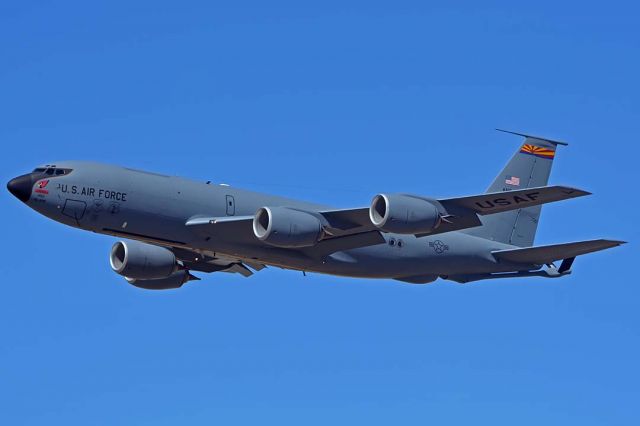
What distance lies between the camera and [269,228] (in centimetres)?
4950

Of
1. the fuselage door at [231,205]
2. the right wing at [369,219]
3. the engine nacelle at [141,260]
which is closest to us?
the right wing at [369,219]

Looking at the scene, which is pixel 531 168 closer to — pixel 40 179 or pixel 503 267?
pixel 503 267

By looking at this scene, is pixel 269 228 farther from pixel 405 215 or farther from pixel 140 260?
pixel 140 260

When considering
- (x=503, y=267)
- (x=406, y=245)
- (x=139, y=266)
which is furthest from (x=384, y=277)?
(x=139, y=266)

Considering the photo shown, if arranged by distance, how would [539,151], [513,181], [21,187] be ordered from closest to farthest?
[21,187]
[513,181]
[539,151]

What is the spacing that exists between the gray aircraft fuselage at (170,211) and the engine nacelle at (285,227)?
1.34m

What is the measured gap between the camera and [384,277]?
183 ft

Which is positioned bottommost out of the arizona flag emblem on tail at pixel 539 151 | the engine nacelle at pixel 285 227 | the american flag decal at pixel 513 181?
the engine nacelle at pixel 285 227

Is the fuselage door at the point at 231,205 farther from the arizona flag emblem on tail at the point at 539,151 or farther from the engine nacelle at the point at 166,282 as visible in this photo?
the arizona flag emblem on tail at the point at 539,151

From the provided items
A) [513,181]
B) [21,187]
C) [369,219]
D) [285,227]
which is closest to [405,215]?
[369,219]

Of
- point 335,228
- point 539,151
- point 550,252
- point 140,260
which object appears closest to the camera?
point 335,228

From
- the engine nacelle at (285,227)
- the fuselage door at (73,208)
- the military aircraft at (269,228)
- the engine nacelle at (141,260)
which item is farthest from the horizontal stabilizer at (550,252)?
the fuselage door at (73,208)

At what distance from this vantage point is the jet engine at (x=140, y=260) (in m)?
54.4

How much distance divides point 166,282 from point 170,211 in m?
7.59
